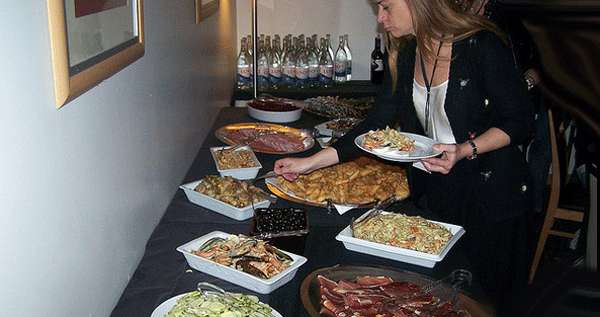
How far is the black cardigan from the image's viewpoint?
5.49 feet

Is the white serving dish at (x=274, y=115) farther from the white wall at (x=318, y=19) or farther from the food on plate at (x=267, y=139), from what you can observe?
the white wall at (x=318, y=19)

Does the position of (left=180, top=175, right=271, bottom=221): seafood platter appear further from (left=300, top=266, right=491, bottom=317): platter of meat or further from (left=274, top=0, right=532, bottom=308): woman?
(left=300, top=266, right=491, bottom=317): platter of meat

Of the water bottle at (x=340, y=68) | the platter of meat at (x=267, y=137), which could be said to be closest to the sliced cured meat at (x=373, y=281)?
the platter of meat at (x=267, y=137)

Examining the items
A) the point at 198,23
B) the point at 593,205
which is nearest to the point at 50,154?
the point at 198,23

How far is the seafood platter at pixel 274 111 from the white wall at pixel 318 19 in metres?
0.94

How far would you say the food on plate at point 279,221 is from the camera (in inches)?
55.2

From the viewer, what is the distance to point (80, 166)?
3.59 ft

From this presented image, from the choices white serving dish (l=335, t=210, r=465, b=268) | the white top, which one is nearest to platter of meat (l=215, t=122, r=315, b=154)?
the white top

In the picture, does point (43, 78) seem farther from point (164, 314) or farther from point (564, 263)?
point (564, 263)

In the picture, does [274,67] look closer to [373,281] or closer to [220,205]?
[220,205]

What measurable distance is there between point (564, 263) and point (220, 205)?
3.67 feet

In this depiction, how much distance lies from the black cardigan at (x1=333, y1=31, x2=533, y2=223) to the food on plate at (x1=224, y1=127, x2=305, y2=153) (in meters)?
0.42

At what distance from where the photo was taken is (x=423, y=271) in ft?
4.55

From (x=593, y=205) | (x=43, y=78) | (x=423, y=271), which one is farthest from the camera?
(x=593, y=205)
